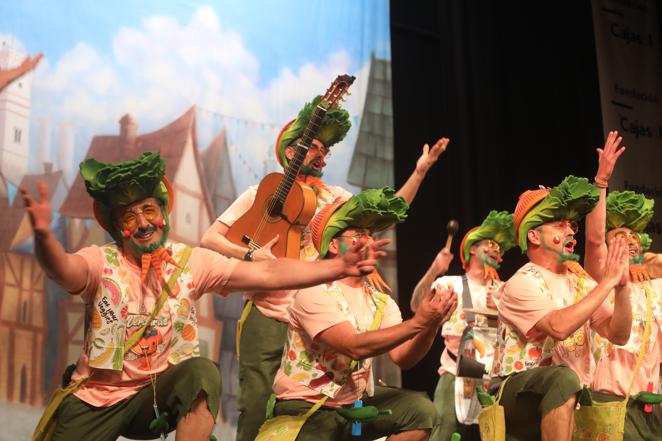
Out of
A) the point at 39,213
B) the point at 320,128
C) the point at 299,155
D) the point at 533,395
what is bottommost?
the point at 533,395

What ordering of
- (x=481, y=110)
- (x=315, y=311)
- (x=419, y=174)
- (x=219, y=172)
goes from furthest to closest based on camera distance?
(x=481, y=110)
(x=219, y=172)
(x=419, y=174)
(x=315, y=311)

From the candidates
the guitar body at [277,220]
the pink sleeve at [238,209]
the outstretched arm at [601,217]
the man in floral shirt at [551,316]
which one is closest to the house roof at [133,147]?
the pink sleeve at [238,209]

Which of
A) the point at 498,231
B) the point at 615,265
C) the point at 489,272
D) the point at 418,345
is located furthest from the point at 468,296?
the point at 418,345

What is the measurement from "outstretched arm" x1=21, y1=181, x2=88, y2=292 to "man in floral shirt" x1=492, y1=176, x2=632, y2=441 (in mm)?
1998

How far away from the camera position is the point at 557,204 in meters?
4.32

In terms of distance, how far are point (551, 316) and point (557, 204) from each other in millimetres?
620

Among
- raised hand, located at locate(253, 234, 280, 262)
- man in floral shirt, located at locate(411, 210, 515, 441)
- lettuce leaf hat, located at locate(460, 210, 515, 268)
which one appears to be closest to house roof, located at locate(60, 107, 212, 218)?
raised hand, located at locate(253, 234, 280, 262)

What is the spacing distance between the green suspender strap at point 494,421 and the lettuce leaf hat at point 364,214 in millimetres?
955

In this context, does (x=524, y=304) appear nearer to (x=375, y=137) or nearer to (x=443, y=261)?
(x=443, y=261)

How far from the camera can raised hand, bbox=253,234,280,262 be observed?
15.1ft

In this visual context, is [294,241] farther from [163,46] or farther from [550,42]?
[550,42]

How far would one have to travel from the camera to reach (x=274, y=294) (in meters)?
4.68

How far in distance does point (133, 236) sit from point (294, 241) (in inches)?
52.9

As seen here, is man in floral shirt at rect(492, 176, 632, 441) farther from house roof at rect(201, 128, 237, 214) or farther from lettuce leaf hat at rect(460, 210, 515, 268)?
house roof at rect(201, 128, 237, 214)
